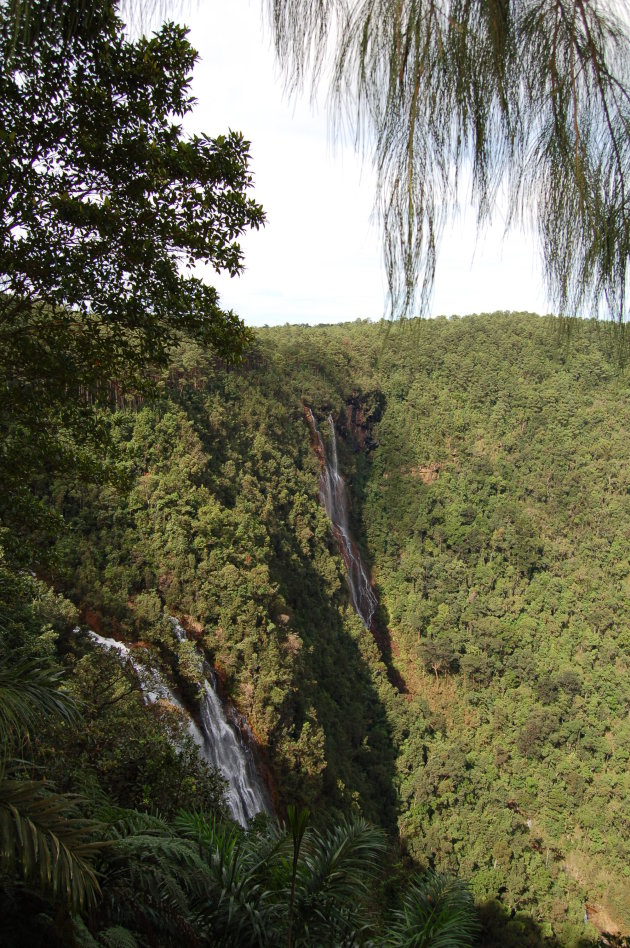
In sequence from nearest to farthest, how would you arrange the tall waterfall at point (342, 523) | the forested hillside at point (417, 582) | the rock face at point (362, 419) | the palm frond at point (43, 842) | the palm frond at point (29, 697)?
the palm frond at point (43, 842), the palm frond at point (29, 697), the forested hillside at point (417, 582), the tall waterfall at point (342, 523), the rock face at point (362, 419)

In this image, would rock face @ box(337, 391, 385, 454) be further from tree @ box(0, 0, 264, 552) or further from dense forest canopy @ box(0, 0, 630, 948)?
tree @ box(0, 0, 264, 552)

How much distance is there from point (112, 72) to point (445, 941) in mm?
3629

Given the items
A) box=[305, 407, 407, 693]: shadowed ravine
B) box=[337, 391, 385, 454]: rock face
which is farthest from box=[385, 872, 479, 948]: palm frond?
box=[337, 391, 385, 454]: rock face

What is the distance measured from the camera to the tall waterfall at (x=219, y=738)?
29.3 feet

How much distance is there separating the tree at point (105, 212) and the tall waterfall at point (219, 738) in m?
6.37

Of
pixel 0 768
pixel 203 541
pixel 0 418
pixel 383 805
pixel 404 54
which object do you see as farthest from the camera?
pixel 383 805

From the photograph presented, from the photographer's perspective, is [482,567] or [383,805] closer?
[383,805]

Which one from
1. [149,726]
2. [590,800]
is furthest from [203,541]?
[590,800]

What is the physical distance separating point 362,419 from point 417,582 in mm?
9914

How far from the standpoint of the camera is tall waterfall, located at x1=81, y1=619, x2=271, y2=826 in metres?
8.94

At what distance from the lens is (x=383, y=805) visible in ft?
57.7

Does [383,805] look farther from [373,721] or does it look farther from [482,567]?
[482,567]

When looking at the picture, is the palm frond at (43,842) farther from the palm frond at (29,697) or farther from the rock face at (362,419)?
the rock face at (362,419)

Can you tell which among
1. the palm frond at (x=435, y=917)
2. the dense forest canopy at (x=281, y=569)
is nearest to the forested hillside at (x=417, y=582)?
the dense forest canopy at (x=281, y=569)
